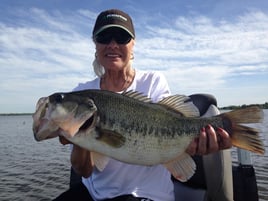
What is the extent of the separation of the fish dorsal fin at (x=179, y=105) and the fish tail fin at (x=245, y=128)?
1.27 feet

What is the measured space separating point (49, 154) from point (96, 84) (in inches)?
670

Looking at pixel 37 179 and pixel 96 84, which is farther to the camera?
pixel 37 179

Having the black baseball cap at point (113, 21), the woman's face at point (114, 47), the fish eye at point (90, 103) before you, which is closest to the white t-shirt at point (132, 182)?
the fish eye at point (90, 103)

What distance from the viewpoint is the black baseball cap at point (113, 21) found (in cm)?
434

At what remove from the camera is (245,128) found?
11.5ft

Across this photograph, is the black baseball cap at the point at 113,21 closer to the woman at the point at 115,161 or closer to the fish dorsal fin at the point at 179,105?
the woman at the point at 115,161

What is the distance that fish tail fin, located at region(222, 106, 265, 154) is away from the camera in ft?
11.2

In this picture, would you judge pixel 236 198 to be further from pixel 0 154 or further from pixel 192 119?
pixel 0 154

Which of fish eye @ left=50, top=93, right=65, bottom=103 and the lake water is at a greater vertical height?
fish eye @ left=50, top=93, right=65, bottom=103

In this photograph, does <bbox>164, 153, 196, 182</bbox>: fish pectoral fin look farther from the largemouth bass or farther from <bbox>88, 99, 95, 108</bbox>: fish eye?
<bbox>88, 99, 95, 108</bbox>: fish eye

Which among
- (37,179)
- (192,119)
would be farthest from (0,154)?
(192,119)

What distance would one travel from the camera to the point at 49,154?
20.7 m

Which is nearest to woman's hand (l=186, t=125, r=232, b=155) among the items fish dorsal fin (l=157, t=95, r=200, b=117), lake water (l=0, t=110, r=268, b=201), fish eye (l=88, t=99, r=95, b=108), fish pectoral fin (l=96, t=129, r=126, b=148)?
fish dorsal fin (l=157, t=95, r=200, b=117)

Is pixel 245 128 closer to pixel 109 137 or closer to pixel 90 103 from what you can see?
pixel 109 137
